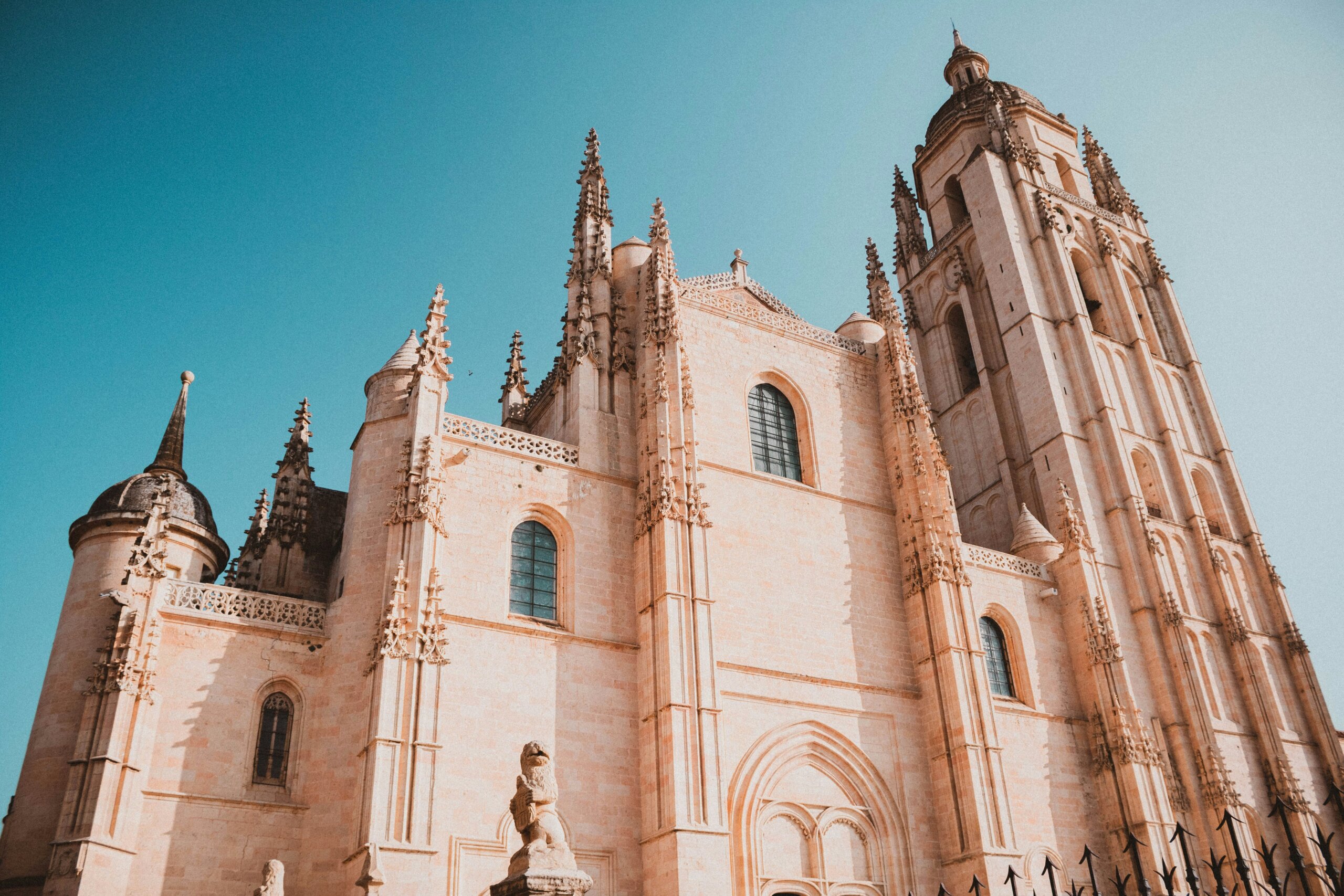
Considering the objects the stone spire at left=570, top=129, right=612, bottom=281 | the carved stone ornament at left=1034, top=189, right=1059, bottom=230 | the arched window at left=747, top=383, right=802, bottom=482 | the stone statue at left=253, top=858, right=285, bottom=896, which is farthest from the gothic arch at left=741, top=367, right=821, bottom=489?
the carved stone ornament at left=1034, top=189, right=1059, bottom=230

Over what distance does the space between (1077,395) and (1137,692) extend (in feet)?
28.5

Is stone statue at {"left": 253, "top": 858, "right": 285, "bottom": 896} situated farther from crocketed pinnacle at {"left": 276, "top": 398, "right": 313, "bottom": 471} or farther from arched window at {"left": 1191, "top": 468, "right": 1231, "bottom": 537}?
arched window at {"left": 1191, "top": 468, "right": 1231, "bottom": 537}

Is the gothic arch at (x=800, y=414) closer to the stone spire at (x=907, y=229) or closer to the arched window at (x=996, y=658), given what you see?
the arched window at (x=996, y=658)

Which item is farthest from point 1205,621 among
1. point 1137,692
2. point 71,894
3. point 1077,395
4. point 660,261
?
point 71,894

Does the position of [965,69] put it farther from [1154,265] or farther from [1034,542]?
[1034,542]

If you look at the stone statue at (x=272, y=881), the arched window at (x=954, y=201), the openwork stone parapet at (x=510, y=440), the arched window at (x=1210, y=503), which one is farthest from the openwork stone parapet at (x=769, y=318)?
the stone statue at (x=272, y=881)

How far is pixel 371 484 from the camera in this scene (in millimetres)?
18047

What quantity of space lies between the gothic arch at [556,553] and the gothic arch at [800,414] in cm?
503

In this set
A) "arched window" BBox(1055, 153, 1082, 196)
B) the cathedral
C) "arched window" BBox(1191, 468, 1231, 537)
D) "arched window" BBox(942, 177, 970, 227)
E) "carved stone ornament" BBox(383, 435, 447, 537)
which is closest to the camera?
the cathedral

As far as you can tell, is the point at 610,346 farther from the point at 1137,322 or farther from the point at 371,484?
the point at 1137,322

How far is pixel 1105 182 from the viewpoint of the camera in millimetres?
36062

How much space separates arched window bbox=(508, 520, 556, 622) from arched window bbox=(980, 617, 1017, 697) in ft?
31.9

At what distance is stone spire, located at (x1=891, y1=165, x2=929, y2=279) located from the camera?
120 feet

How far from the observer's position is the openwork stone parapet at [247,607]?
15.8 m
